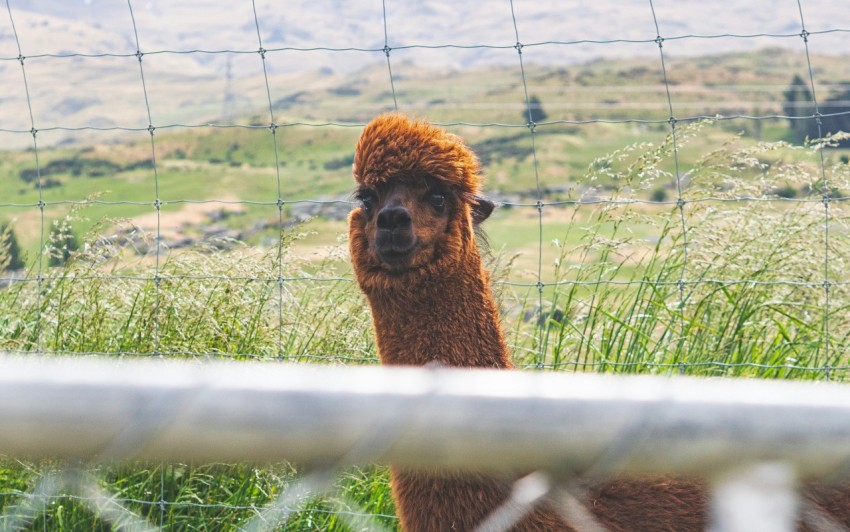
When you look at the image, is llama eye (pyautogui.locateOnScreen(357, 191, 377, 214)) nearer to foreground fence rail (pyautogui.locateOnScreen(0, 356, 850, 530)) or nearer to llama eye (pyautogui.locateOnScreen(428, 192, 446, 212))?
llama eye (pyautogui.locateOnScreen(428, 192, 446, 212))

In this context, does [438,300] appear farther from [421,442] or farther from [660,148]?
[421,442]

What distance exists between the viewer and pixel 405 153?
3.37 m

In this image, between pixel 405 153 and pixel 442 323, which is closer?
pixel 442 323

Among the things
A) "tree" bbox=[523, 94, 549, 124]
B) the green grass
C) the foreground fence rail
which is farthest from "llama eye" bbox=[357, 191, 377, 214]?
the foreground fence rail

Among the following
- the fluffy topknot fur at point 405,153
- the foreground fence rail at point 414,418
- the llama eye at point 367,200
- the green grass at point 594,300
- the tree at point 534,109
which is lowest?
the green grass at point 594,300

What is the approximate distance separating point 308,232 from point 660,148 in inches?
73.9

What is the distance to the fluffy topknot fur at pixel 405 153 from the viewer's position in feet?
11.0

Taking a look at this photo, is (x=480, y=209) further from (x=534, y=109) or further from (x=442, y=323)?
(x=534, y=109)

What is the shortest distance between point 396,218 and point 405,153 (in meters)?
0.28

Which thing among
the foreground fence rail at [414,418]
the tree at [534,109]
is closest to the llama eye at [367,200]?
the tree at [534,109]

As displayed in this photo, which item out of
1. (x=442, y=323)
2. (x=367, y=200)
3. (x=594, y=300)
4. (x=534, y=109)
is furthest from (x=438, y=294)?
(x=534, y=109)

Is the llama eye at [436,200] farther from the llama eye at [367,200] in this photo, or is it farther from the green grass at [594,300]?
the green grass at [594,300]

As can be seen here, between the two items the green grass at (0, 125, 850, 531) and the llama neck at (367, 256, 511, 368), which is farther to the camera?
the green grass at (0, 125, 850, 531)

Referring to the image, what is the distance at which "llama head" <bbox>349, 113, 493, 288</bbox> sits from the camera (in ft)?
10.6
